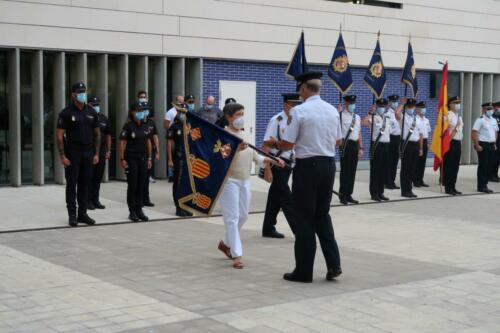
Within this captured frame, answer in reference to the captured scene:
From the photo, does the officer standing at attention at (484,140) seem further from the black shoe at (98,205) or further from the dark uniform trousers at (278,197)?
the black shoe at (98,205)

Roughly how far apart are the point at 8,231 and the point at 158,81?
8124 mm

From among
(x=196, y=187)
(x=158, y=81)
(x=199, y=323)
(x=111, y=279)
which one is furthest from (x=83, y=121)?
(x=158, y=81)

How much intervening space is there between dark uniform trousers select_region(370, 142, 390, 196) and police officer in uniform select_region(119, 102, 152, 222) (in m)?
5.05

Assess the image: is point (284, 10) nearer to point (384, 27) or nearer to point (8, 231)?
point (384, 27)

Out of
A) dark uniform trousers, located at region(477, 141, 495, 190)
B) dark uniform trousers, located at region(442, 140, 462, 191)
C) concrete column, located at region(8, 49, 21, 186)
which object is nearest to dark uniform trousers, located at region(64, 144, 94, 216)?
concrete column, located at region(8, 49, 21, 186)

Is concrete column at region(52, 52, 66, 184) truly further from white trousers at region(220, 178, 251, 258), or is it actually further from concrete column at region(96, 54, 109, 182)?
white trousers at region(220, 178, 251, 258)

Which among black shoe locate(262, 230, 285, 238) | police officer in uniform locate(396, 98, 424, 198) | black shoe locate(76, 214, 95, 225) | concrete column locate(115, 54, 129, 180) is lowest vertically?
black shoe locate(262, 230, 285, 238)

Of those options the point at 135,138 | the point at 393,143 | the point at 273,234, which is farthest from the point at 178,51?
the point at 273,234

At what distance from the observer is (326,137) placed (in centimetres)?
761

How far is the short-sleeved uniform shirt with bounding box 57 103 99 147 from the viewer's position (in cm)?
1111

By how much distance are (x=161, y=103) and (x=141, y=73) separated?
2.78 feet

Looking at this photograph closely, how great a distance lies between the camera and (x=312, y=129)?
7543mm

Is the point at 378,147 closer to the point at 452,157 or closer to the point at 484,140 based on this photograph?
the point at 452,157

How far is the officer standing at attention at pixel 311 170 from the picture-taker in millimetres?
7562
